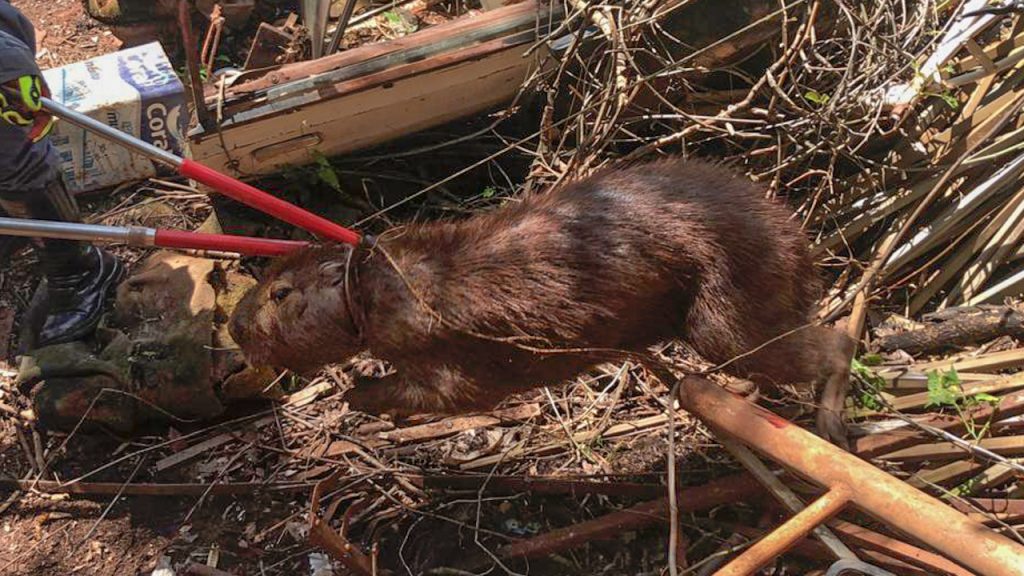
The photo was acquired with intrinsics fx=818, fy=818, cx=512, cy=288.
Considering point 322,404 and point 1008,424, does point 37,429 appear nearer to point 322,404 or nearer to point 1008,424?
point 322,404

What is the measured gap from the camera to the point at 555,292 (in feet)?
9.69

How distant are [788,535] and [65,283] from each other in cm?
360

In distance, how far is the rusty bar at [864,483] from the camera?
1.95 metres

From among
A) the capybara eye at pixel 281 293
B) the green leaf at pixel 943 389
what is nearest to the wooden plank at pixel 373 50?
the capybara eye at pixel 281 293

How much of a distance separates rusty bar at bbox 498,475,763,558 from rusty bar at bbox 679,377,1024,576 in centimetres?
74

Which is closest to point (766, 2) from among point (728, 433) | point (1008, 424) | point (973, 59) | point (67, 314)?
point (973, 59)

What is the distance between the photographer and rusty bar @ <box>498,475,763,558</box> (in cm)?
327

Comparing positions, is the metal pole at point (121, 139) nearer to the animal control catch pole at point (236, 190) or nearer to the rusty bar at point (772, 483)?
the animal control catch pole at point (236, 190)

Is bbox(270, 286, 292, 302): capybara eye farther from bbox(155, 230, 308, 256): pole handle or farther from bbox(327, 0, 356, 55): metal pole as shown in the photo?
bbox(327, 0, 356, 55): metal pole

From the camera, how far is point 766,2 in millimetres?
4152

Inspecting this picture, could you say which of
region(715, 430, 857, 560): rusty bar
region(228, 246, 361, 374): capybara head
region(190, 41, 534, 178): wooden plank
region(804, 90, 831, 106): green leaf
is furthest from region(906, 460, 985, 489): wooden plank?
region(190, 41, 534, 178): wooden plank

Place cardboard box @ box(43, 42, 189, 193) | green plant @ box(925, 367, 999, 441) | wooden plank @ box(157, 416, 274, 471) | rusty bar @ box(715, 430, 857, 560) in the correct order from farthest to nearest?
cardboard box @ box(43, 42, 189, 193) < wooden plank @ box(157, 416, 274, 471) < green plant @ box(925, 367, 999, 441) < rusty bar @ box(715, 430, 857, 560)

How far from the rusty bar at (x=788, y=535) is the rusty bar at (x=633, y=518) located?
3.54 feet

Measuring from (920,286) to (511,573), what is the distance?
2.49m
